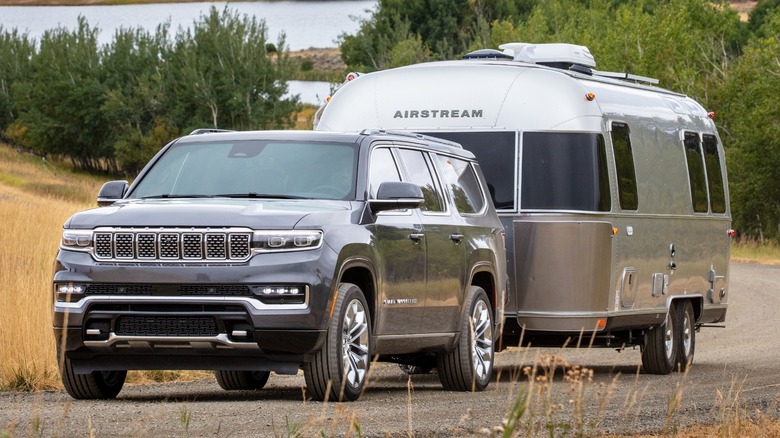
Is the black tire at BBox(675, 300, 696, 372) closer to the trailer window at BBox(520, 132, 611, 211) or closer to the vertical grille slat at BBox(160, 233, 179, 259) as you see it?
the trailer window at BBox(520, 132, 611, 211)

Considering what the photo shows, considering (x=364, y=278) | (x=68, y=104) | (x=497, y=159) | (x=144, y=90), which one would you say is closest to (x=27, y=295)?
(x=364, y=278)

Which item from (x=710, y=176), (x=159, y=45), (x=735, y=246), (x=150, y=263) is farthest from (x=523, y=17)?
(x=150, y=263)

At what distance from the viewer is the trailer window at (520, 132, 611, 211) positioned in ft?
45.9

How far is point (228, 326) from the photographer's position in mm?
9773

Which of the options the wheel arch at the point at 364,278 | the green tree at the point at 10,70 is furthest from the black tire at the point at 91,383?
the green tree at the point at 10,70

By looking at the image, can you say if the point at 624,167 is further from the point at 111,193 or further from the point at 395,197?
the point at 111,193

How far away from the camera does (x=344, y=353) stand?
33.4ft

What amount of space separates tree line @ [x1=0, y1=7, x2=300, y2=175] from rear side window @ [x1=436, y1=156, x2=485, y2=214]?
94.2 metres

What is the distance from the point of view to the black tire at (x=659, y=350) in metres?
15.9

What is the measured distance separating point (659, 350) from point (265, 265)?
23.7 feet

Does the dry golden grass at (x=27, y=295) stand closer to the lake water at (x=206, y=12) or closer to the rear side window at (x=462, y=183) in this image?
the rear side window at (x=462, y=183)

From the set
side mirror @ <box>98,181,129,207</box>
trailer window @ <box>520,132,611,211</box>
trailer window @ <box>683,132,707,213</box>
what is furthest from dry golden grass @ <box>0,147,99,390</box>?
trailer window @ <box>683,132,707,213</box>

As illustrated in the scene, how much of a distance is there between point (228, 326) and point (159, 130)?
334 feet

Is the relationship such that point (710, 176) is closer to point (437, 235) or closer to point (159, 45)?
point (437, 235)
